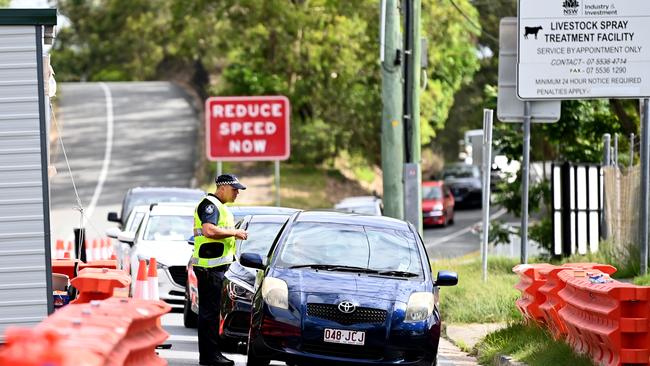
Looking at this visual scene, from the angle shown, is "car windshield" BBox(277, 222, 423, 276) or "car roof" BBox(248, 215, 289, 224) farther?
"car roof" BBox(248, 215, 289, 224)

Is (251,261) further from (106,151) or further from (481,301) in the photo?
(106,151)

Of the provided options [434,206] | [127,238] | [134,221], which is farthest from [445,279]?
[434,206]

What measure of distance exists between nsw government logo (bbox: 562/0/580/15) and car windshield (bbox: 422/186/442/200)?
31.9m

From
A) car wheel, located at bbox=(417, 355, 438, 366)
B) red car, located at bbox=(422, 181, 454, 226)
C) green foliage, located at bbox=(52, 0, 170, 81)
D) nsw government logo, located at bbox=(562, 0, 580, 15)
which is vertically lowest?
red car, located at bbox=(422, 181, 454, 226)

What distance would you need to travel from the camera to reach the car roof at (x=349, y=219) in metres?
14.3

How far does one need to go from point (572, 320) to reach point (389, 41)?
41.9 feet

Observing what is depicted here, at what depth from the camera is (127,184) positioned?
5178 centimetres

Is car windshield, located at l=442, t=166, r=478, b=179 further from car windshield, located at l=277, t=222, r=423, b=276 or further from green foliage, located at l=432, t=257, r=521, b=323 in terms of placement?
car windshield, located at l=277, t=222, r=423, b=276

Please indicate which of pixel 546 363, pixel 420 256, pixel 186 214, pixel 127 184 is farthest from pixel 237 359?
pixel 127 184

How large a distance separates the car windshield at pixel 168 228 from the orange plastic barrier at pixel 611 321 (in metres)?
8.83

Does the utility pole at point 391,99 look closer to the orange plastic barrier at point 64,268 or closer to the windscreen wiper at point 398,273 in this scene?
the orange plastic barrier at point 64,268

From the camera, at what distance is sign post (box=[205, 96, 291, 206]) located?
34.7m

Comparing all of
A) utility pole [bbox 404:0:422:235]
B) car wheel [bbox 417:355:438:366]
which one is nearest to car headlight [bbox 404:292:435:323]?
car wheel [bbox 417:355:438:366]

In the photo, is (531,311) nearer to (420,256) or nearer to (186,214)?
(420,256)
